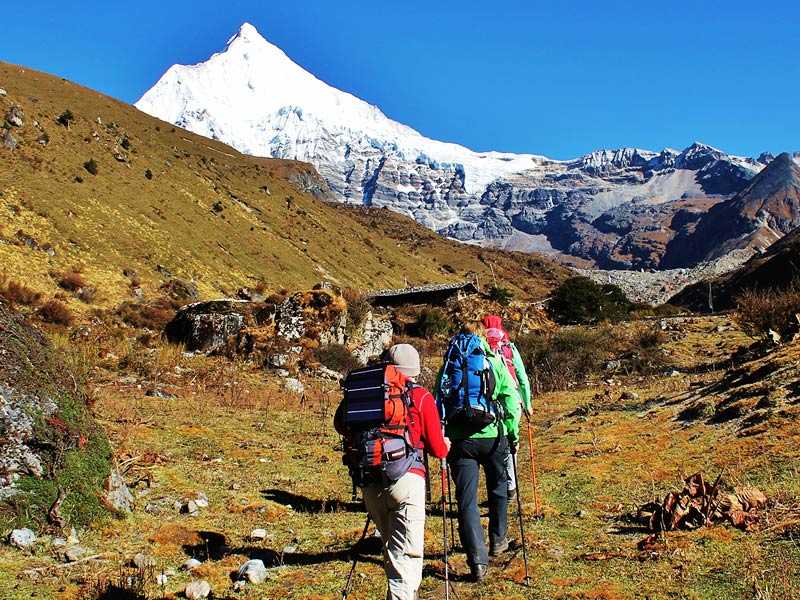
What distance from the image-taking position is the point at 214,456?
11000 mm

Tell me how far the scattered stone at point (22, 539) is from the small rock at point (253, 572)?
2030 mm

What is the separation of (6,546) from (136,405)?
8876mm

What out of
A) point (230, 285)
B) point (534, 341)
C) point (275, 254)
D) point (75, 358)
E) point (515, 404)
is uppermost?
point (275, 254)

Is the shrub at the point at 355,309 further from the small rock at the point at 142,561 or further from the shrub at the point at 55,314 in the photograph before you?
the small rock at the point at 142,561

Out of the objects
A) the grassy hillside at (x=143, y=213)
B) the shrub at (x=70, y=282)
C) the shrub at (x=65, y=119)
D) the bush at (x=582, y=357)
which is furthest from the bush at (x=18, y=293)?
the shrub at (x=65, y=119)

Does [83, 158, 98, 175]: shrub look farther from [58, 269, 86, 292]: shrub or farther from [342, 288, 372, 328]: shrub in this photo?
[342, 288, 372, 328]: shrub

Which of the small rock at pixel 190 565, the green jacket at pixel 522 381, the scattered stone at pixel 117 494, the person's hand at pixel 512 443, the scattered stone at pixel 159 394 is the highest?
the scattered stone at pixel 159 394

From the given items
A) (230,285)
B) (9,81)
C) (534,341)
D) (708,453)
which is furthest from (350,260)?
(708,453)

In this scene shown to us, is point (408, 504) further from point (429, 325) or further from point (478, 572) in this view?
point (429, 325)

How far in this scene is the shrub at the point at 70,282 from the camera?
30438 millimetres

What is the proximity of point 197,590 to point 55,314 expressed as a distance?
23.9 metres

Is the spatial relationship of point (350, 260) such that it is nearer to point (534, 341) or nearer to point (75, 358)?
point (534, 341)

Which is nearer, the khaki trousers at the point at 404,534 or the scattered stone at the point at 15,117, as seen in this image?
the khaki trousers at the point at 404,534

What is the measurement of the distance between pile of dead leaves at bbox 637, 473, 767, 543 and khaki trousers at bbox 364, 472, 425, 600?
2.88m
